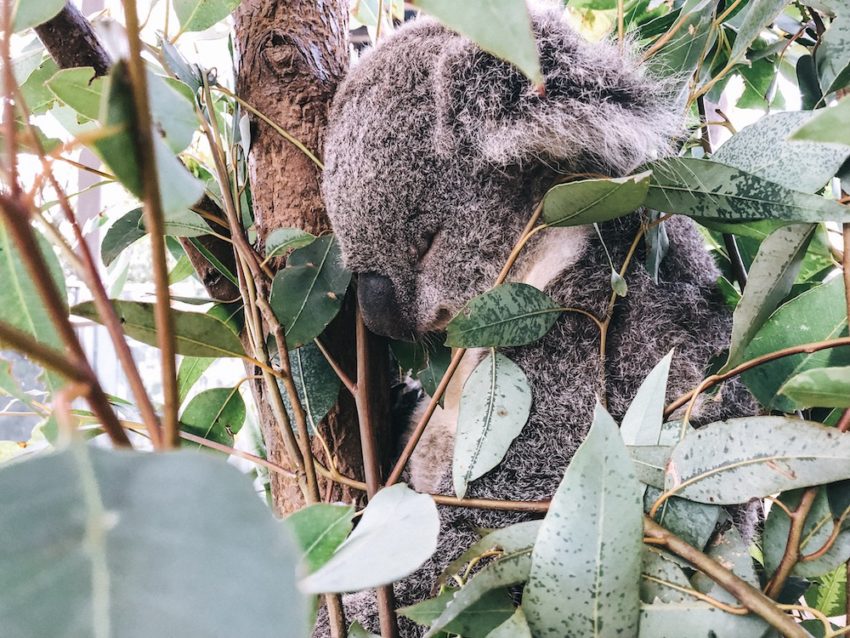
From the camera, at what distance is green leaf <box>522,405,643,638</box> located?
53 cm

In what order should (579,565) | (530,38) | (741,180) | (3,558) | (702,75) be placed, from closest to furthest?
1. (3,558)
2. (530,38)
3. (579,565)
4. (741,180)
5. (702,75)

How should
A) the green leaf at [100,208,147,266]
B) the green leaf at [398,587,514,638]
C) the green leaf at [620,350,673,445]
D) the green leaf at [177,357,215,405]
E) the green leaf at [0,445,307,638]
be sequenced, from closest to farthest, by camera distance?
1. the green leaf at [0,445,307,638]
2. the green leaf at [398,587,514,638]
3. the green leaf at [620,350,673,445]
4. the green leaf at [100,208,147,266]
5. the green leaf at [177,357,215,405]

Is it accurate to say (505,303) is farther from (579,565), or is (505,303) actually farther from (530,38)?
(530,38)

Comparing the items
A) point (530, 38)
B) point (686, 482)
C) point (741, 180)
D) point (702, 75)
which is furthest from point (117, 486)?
point (702, 75)

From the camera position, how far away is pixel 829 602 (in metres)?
0.92

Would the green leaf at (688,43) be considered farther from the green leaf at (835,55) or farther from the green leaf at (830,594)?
the green leaf at (830,594)

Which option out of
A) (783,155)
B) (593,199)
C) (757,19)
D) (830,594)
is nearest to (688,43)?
(757,19)

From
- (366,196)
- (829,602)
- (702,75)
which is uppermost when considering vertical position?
(702,75)

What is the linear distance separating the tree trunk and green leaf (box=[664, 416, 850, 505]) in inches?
21.6

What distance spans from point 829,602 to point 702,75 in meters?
0.84

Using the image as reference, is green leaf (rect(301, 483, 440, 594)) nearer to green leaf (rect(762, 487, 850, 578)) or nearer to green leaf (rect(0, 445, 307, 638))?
green leaf (rect(0, 445, 307, 638))

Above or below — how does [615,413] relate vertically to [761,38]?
below

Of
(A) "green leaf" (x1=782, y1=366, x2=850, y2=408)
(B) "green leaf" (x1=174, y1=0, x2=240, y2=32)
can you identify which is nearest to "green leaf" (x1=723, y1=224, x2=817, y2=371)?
(A) "green leaf" (x1=782, y1=366, x2=850, y2=408)

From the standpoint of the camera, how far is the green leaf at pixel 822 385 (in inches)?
19.5
